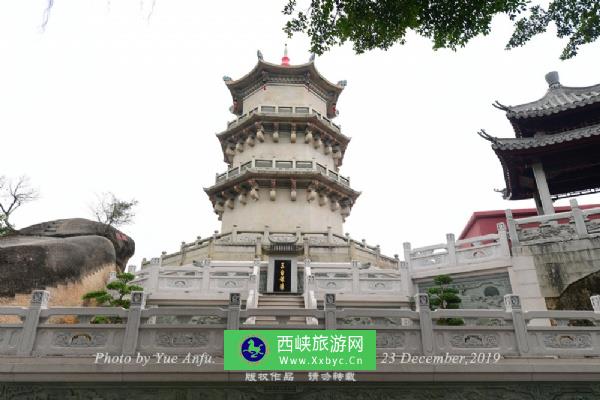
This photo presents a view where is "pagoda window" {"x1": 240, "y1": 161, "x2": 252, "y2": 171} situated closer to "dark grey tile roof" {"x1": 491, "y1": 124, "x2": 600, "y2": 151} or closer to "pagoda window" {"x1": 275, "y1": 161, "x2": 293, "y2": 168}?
"pagoda window" {"x1": 275, "y1": 161, "x2": 293, "y2": 168}

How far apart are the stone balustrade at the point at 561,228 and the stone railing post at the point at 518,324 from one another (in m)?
5.85

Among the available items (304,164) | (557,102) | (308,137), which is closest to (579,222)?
(557,102)

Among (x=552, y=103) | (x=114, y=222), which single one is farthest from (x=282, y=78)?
(x=552, y=103)

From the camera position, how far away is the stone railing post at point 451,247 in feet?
40.1

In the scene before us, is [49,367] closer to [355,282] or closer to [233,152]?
[355,282]

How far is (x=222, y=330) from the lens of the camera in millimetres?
5977

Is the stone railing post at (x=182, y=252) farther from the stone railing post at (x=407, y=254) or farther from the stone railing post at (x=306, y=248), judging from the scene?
the stone railing post at (x=407, y=254)

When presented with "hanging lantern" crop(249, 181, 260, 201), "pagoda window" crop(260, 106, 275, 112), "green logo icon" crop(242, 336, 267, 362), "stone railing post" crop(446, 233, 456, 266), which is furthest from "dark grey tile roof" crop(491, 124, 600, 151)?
"pagoda window" crop(260, 106, 275, 112)

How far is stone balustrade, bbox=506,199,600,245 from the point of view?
1058cm

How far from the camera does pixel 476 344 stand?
6.05 m

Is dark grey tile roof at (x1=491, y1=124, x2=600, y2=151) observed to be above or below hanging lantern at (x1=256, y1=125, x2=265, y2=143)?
below

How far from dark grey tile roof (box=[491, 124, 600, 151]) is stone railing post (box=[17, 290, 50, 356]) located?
550 inches

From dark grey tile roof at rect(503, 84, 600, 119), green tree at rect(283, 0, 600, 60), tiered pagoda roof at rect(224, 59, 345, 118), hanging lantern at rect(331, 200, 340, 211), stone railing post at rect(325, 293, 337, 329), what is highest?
tiered pagoda roof at rect(224, 59, 345, 118)

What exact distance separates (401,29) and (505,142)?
29.5ft
